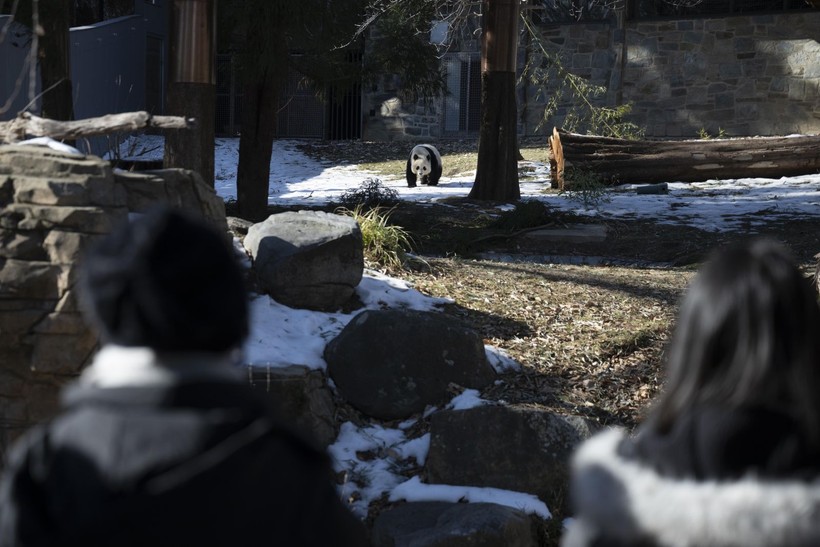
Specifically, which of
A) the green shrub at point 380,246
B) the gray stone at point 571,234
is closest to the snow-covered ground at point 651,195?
the gray stone at point 571,234

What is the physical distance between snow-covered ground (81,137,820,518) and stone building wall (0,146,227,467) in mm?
1436

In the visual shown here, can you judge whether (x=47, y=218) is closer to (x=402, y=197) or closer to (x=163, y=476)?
(x=163, y=476)

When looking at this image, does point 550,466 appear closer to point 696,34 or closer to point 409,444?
point 409,444

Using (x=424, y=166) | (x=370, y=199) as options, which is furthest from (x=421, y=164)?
(x=370, y=199)

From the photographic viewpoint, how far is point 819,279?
7105mm

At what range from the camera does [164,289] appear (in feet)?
5.53

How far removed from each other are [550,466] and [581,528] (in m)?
4.19

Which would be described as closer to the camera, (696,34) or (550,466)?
(550,466)

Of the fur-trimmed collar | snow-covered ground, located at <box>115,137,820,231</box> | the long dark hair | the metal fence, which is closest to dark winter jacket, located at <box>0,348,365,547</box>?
the fur-trimmed collar

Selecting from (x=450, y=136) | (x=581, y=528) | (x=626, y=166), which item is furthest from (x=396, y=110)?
(x=581, y=528)

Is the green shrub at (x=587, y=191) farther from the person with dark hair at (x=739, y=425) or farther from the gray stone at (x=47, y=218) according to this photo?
the person with dark hair at (x=739, y=425)

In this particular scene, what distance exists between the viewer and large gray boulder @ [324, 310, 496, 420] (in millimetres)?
6883

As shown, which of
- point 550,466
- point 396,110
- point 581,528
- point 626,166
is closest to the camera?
point 581,528

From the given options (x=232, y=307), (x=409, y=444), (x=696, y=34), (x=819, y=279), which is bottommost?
(x=409, y=444)
